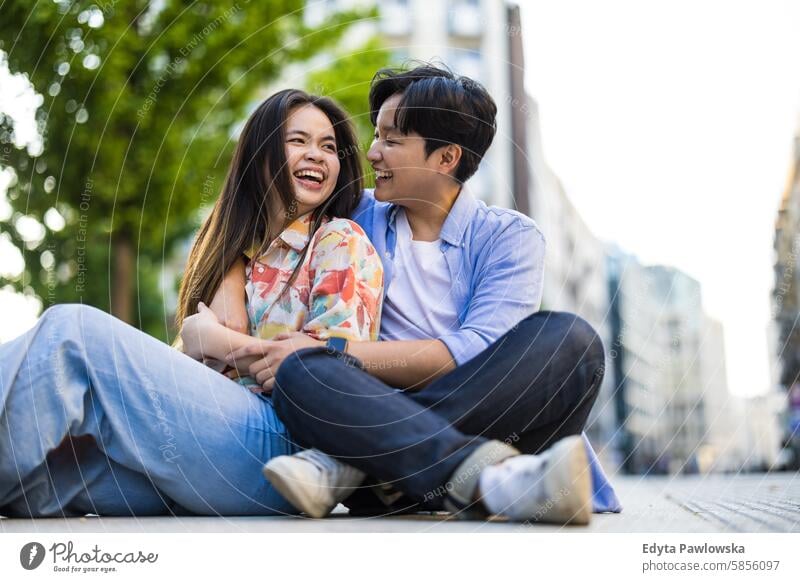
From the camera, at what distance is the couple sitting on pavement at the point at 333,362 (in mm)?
1555

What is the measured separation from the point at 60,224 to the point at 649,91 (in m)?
3.71

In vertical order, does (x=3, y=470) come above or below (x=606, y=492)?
above

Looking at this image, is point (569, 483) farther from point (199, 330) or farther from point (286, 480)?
point (199, 330)

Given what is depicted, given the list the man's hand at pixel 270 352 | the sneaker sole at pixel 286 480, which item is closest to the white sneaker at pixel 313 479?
the sneaker sole at pixel 286 480

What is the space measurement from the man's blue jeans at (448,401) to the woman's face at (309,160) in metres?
0.47

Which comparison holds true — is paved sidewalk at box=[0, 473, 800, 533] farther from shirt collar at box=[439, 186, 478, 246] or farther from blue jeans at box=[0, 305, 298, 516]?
shirt collar at box=[439, 186, 478, 246]

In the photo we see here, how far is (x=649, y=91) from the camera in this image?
2406 mm

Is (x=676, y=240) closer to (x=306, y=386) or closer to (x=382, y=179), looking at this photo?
(x=382, y=179)

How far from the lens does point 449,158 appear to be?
2.12 metres

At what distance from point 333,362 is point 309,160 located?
563mm

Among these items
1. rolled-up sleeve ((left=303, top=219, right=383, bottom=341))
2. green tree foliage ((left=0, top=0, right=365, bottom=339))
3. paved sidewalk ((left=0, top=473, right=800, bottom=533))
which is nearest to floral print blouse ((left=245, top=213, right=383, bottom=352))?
rolled-up sleeve ((left=303, top=219, right=383, bottom=341))

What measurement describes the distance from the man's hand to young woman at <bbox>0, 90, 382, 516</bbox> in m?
0.02
